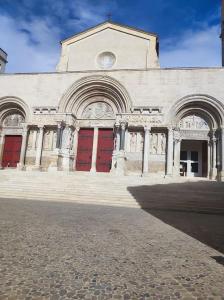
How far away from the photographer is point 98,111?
56.7ft

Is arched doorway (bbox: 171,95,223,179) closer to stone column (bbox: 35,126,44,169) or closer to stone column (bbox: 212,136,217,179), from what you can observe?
stone column (bbox: 212,136,217,179)

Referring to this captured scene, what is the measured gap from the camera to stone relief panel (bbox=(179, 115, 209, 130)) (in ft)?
51.4

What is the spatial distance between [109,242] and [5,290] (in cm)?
204

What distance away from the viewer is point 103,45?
60.9 ft

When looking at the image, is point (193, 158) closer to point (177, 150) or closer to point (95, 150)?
point (177, 150)

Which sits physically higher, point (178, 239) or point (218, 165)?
point (218, 165)

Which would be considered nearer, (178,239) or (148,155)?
(178,239)

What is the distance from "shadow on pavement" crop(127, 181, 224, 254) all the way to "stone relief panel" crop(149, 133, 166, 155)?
4.38 m

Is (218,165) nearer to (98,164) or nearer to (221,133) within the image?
(221,133)

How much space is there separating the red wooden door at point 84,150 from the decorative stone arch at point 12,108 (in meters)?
4.03

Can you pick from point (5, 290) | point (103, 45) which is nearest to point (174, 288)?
point (5, 290)

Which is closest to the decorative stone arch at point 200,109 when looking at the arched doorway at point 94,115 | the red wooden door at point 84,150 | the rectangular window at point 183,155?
the rectangular window at point 183,155

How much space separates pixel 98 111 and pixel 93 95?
116 cm

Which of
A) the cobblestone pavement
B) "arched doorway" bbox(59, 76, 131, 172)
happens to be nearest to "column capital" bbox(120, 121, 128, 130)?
"arched doorway" bbox(59, 76, 131, 172)
